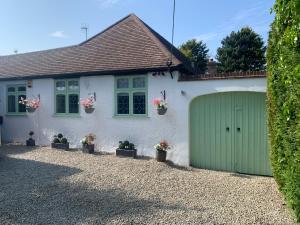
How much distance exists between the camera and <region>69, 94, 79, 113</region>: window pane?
35.7ft

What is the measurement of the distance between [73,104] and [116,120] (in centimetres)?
228

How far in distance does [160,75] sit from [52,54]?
6735 millimetres

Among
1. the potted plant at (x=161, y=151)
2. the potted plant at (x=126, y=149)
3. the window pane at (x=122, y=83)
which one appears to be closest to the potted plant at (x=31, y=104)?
the window pane at (x=122, y=83)

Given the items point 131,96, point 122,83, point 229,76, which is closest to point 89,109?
point 122,83

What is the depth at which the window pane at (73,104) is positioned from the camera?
1087 centimetres

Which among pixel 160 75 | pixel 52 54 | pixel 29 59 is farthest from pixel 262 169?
pixel 29 59

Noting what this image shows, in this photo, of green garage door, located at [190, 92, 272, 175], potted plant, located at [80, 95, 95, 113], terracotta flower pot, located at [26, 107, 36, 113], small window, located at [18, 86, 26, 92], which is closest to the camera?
green garage door, located at [190, 92, 272, 175]

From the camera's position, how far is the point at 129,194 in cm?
570

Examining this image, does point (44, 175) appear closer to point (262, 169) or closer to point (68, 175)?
point (68, 175)

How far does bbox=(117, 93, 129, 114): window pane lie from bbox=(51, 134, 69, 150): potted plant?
102 inches

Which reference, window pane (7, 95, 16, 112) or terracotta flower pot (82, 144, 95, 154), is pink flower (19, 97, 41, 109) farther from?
terracotta flower pot (82, 144, 95, 154)

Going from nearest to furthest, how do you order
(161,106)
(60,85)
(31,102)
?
(161,106) < (60,85) < (31,102)

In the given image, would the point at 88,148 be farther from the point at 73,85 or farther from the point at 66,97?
the point at 73,85

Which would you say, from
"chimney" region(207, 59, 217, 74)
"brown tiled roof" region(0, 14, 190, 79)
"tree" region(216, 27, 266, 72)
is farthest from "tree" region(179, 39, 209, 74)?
"brown tiled roof" region(0, 14, 190, 79)
